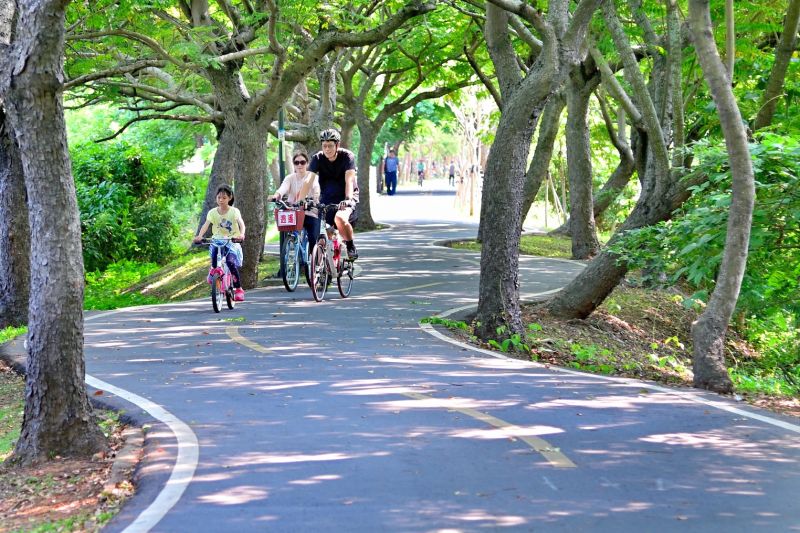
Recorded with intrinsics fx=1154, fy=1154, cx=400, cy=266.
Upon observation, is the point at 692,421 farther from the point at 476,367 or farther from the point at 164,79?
the point at 164,79

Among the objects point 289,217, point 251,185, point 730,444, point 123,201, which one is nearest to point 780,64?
A: point 289,217

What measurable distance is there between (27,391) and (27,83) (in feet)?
7.42

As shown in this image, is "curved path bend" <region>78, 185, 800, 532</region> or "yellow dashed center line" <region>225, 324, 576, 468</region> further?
"yellow dashed center line" <region>225, 324, 576, 468</region>

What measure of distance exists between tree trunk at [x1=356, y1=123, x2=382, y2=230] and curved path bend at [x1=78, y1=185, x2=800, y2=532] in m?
22.5

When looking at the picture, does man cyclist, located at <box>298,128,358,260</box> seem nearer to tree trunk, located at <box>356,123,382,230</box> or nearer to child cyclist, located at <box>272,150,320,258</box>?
child cyclist, located at <box>272,150,320,258</box>

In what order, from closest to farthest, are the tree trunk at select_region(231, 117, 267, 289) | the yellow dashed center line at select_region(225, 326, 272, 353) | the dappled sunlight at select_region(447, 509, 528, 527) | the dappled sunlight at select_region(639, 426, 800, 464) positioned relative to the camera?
the dappled sunlight at select_region(447, 509, 528, 527) < the dappled sunlight at select_region(639, 426, 800, 464) < the yellow dashed center line at select_region(225, 326, 272, 353) < the tree trunk at select_region(231, 117, 267, 289)

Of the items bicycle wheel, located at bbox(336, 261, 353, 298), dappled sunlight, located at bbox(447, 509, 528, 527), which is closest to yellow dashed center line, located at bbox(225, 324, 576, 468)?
dappled sunlight, located at bbox(447, 509, 528, 527)

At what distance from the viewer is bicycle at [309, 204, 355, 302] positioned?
1681cm

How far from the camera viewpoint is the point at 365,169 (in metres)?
36.8

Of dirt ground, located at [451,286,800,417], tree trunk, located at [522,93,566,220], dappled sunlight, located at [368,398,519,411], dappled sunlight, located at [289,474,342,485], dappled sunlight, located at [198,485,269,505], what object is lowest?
dirt ground, located at [451,286,800,417]

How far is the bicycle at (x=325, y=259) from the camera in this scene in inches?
662

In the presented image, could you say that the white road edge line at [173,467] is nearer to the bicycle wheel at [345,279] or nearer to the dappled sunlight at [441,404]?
the dappled sunlight at [441,404]

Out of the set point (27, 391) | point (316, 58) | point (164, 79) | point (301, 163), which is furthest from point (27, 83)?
point (164, 79)

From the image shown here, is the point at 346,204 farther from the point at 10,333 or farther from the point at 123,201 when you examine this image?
the point at 123,201
